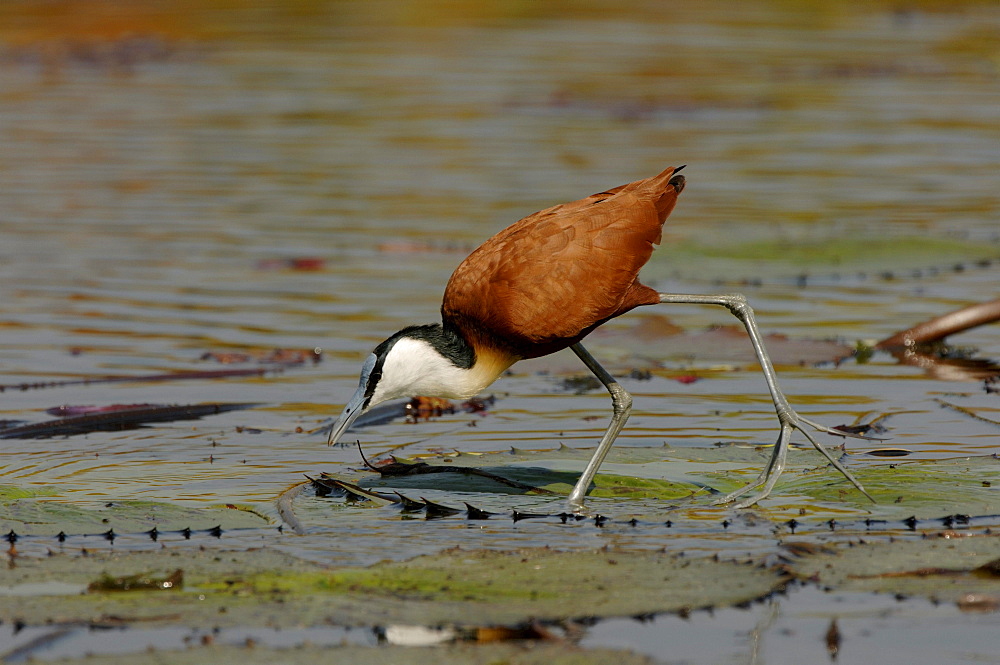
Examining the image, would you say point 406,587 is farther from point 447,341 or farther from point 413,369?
point 447,341

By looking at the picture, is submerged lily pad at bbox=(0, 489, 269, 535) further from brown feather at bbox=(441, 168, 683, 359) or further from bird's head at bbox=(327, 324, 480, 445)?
brown feather at bbox=(441, 168, 683, 359)

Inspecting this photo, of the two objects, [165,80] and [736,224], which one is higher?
[165,80]

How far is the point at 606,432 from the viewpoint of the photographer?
22.0ft

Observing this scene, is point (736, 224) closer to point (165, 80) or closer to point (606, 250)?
point (606, 250)

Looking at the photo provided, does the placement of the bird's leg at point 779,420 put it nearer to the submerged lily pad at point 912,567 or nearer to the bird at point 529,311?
the bird at point 529,311

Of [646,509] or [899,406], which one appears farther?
[899,406]

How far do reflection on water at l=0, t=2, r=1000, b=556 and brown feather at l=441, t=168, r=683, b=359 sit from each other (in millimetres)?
1009

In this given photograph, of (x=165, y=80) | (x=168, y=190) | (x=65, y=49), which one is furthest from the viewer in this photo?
(x=65, y=49)

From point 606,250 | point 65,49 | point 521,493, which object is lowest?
point 521,493

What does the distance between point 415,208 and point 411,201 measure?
0.40m

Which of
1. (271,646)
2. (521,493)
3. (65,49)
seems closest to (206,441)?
(521,493)

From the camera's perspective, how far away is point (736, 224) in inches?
525

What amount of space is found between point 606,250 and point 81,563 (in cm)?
252

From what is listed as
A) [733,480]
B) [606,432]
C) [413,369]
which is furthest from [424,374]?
[733,480]
